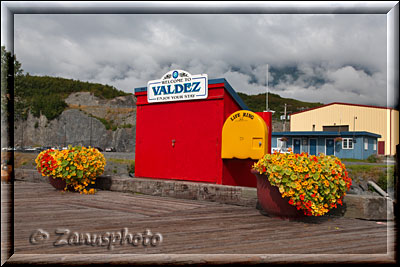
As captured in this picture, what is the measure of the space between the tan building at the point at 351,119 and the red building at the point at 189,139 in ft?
111

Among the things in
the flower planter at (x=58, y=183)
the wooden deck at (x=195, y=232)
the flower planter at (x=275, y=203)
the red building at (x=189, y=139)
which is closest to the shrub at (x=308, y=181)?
the flower planter at (x=275, y=203)

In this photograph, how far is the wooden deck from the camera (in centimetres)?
318

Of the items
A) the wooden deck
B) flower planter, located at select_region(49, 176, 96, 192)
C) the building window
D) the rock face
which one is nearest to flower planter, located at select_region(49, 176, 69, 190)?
flower planter, located at select_region(49, 176, 96, 192)

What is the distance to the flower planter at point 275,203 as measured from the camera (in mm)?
4762

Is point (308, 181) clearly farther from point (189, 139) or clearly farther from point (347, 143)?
point (347, 143)

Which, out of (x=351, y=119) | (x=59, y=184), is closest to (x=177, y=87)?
(x=59, y=184)

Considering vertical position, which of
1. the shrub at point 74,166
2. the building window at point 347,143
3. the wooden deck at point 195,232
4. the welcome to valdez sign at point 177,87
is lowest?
the wooden deck at point 195,232

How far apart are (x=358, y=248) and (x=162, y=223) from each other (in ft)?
7.79

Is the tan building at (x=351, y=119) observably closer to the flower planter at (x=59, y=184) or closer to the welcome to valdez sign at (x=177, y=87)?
the welcome to valdez sign at (x=177, y=87)

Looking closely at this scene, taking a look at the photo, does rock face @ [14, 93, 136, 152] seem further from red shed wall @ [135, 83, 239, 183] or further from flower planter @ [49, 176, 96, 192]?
red shed wall @ [135, 83, 239, 183]

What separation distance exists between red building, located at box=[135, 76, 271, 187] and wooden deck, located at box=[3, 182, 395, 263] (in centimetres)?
104

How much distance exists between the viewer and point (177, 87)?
7547 millimetres

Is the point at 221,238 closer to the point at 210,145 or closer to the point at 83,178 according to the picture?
the point at 210,145

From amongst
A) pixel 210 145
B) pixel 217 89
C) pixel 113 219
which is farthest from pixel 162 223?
pixel 217 89
